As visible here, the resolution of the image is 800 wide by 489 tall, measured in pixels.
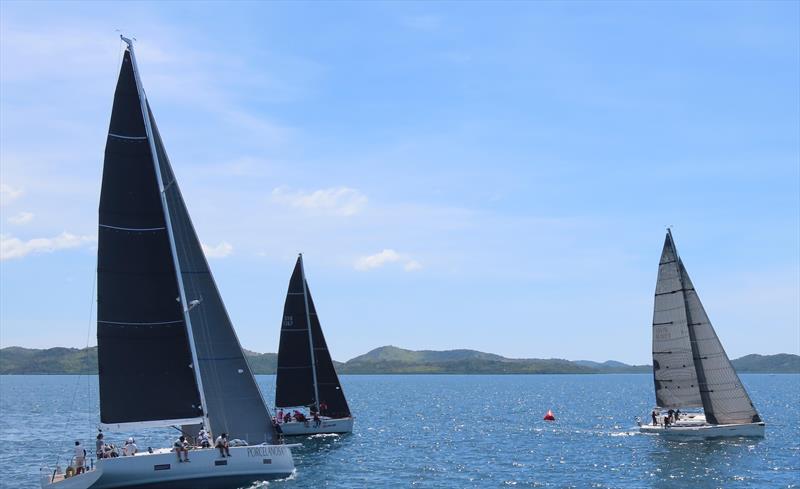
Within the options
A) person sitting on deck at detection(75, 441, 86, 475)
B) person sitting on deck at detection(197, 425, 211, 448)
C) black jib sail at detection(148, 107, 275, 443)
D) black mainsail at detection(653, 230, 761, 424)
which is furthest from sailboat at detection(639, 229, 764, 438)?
person sitting on deck at detection(75, 441, 86, 475)

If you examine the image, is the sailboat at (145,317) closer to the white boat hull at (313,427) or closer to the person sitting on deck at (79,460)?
the person sitting on deck at (79,460)

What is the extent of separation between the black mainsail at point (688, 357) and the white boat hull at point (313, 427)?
79.1 ft

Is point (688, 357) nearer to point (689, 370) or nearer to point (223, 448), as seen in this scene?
point (689, 370)

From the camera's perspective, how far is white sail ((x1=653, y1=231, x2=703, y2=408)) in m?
64.4

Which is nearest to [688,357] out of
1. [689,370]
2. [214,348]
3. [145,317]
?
[689,370]

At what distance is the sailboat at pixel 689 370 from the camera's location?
62.0 metres

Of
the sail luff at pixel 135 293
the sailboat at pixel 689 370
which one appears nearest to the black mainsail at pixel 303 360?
the sailboat at pixel 689 370

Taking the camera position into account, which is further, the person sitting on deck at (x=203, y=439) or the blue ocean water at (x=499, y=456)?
the blue ocean water at (x=499, y=456)

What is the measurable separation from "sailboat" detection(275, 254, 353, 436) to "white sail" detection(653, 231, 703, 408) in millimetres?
23777

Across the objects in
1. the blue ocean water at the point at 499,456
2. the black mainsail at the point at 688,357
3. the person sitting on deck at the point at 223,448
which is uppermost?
the black mainsail at the point at 688,357

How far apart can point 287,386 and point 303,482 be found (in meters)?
23.6

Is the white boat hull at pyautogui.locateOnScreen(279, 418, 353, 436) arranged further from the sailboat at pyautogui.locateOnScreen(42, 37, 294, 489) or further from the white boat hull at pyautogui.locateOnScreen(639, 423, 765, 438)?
the sailboat at pyautogui.locateOnScreen(42, 37, 294, 489)

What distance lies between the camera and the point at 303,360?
6681 centimetres

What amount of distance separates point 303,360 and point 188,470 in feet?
103
